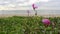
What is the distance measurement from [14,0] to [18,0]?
0.37ft

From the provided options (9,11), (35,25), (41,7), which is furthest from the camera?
(41,7)

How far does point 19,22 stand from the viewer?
4055 millimetres

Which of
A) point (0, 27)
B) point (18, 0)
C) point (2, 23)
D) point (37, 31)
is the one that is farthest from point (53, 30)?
point (18, 0)

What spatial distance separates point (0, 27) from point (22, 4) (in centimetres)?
298

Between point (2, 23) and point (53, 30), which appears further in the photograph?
point (2, 23)

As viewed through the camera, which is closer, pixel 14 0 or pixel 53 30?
pixel 53 30

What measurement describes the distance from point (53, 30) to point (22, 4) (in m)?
3.47

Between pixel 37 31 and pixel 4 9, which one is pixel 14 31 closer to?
pixel 37 31

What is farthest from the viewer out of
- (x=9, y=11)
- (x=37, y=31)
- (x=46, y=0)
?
(x=46, y=0)

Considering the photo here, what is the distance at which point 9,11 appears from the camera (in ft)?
19.7

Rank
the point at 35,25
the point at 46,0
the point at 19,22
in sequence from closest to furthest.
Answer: the point at 35,25
the point at 19,22
the point at 46,0

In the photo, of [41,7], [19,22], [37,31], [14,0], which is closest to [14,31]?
[37,31]

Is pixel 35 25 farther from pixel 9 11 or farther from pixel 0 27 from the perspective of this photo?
pixel 9 11

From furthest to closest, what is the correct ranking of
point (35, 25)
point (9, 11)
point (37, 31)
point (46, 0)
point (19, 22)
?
point (46, 0) → point (9, 11) → point (19, 22) → point (35, 25) → point (37, 31)
